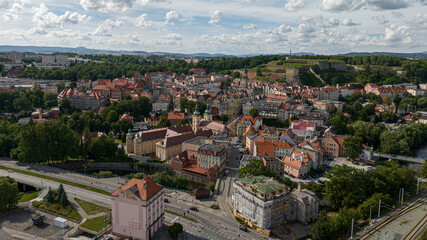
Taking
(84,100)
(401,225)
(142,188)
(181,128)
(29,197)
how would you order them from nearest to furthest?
(142,188)
(401,225)
(29,197)
(181,128)
(84,100)

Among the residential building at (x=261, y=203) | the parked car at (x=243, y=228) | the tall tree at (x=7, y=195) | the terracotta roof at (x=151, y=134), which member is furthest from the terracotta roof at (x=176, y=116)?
the parked car at (x=243, y=228)

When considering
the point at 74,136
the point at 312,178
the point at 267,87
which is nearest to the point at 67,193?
the point at 74,136

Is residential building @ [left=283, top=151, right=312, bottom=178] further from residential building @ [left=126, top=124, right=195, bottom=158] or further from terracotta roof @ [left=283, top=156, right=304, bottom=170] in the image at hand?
residential building @ [left=126, top=124, right=195, bottom=158]

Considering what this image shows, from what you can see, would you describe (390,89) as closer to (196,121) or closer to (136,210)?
(196,121)

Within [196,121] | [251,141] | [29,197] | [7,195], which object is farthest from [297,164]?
[7,195]

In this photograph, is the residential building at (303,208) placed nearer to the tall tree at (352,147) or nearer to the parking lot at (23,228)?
the tall tree at (352,147)

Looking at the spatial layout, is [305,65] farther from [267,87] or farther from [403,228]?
[403,228]

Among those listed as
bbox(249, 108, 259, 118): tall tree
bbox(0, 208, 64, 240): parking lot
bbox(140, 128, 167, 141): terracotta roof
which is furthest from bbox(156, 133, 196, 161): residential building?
bbox(0, 208, 64, 240): parking lot
